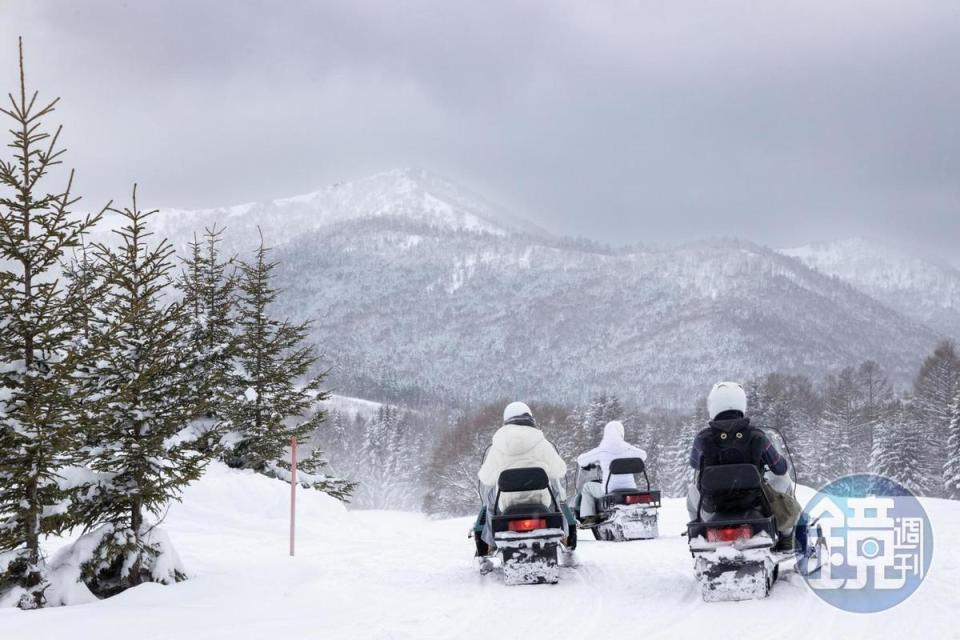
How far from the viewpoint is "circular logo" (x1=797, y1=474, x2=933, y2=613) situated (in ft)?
24.2

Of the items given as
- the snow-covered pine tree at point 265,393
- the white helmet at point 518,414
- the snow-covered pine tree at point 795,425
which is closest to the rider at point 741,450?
the white helmet at point 518,414

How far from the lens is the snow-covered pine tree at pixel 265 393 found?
842 inches

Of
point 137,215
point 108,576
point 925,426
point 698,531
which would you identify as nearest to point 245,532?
point 108,576

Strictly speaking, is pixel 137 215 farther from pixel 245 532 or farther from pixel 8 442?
pixel 245 532

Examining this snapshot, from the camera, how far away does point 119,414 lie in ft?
→ 28.5

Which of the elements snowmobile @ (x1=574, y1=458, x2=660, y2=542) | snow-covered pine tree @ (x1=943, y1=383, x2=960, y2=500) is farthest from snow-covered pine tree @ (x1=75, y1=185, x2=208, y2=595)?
snow-covered pine tree @ (x1=943, y1=383, x2=960, y2=500)

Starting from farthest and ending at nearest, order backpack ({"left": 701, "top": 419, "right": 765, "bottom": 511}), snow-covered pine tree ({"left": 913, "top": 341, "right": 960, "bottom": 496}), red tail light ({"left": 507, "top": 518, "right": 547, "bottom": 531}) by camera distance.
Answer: snow-covered pine tree ({"left": 913, "top": 341, "right": 960, "bottom": 496}) < red tail light ({"left": 507, "top": 518, "right": 547, "bottom": 531}) < backpack ({"left": 701, "top": 419, "right": 765, "bottom": 511})

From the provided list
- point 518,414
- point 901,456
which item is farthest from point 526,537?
point 901,456

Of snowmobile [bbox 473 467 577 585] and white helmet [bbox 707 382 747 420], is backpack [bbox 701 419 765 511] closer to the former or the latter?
white helmet [bbox 707 382 747 420]

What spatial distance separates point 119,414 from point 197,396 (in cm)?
86

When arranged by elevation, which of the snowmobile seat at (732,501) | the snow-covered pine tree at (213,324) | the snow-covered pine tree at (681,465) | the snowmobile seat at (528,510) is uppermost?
the snow-covered pine tree at (213,324)

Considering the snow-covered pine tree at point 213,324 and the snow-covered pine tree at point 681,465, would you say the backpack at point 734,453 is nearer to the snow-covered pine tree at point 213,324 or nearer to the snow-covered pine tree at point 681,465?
the snow-covered pine tree at point 213,324

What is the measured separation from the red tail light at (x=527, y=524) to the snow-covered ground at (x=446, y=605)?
25.0 inches

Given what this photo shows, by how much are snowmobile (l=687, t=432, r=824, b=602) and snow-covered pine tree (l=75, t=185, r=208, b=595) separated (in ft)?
16.8
